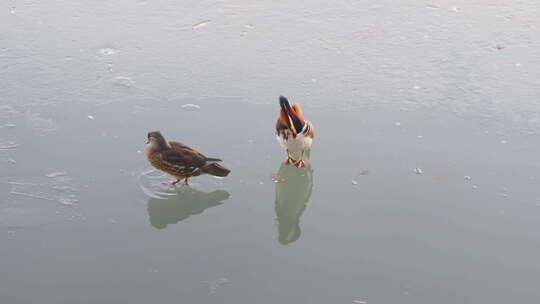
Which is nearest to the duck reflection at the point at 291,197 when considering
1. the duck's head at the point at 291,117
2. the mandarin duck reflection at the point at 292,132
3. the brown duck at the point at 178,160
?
the mandarin duck reflection at the point at 292,132

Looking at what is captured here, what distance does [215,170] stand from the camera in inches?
218

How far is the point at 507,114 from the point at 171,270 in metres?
3.75

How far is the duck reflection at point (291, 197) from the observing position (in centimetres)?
507

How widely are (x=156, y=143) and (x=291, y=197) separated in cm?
120

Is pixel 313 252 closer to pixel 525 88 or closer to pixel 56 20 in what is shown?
pixel 525 88

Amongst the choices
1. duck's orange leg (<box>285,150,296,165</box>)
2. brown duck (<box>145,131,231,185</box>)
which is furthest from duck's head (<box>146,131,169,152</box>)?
duck's orange leg (<box>285,150,296,165</box>)

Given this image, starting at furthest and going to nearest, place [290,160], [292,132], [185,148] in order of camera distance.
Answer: [290,160] → [292,132] → [185,148]

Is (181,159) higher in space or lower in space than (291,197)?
higher

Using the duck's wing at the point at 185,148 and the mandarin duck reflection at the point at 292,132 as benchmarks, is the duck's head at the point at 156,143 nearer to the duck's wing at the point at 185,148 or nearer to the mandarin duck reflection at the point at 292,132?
the duck's wing at the point at 185,148

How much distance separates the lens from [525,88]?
274 inches

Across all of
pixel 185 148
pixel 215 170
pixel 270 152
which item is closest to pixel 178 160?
pixel 185 148

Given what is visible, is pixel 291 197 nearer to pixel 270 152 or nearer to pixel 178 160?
pixel 270 152

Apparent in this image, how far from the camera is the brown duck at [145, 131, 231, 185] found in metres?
5.47

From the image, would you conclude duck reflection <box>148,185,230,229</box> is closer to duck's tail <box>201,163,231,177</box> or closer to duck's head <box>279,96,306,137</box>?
duck's tail <box>201,163,231,177</box>
